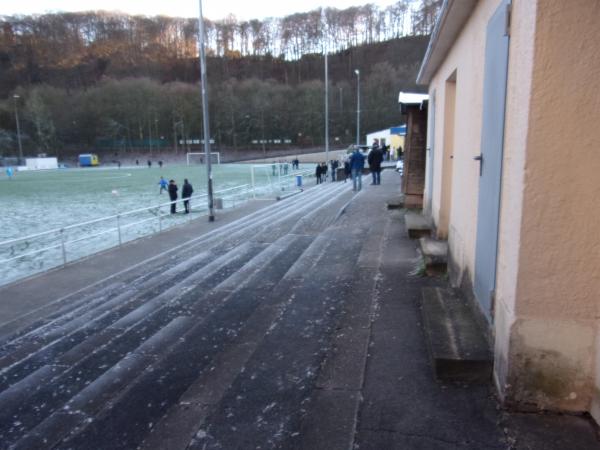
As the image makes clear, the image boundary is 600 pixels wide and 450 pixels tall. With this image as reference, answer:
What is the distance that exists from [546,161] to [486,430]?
1.48 metres

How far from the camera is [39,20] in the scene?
130 meters

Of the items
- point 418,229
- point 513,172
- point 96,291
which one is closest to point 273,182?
point 96,291

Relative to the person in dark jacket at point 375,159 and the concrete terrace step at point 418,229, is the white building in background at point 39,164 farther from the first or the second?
the concrete terrace step at point 418,229

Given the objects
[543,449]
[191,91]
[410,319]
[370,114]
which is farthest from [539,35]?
[191,91]

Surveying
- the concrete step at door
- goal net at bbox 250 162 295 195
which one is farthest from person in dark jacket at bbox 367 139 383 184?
the concrete step at door

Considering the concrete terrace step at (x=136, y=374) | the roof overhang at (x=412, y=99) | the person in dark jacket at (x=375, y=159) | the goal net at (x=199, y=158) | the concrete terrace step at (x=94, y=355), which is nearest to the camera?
the concrete terrace step at (x=136, y=374)

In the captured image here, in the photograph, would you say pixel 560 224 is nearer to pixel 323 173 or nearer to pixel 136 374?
pixel 136 374

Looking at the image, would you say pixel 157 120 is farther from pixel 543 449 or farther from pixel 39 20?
pixel 543 449

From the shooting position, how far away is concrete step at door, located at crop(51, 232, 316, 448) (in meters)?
2.88

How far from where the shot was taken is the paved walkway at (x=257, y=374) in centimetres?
263

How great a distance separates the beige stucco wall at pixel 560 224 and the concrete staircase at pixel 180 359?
148cm

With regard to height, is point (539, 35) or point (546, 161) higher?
point (539, 35)

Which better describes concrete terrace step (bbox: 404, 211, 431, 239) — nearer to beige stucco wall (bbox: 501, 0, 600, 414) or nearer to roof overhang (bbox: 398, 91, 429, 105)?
roof overhang (bbox: 398, 91, 429, 105)

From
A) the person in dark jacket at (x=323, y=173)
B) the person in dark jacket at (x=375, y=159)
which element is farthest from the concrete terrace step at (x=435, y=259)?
the person in dark jacket at (x=323, y=173)
